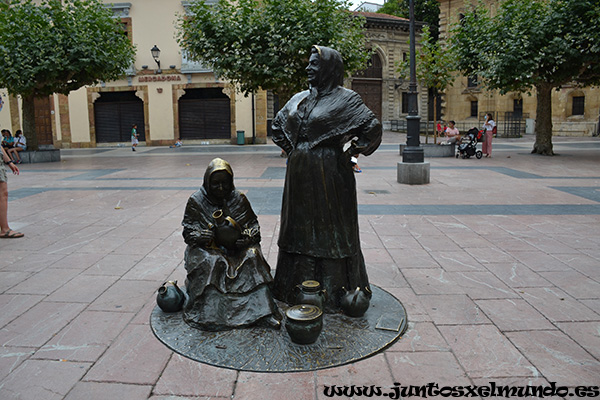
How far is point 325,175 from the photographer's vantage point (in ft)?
11.5

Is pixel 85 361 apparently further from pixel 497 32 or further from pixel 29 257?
pixel 497 32

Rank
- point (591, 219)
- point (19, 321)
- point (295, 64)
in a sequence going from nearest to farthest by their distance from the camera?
point (19, 321), point (591, 219), point (295, 64)

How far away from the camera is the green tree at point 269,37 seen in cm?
1570

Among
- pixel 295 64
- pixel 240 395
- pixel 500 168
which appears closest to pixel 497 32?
pixel 500 168

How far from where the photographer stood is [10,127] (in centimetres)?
2633

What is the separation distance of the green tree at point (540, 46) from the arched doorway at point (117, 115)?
1852 cm

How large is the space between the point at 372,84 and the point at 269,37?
79.5ft

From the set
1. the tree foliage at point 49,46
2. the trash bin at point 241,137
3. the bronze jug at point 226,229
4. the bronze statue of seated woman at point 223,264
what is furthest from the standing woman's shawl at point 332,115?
the trash bin at point 241,137

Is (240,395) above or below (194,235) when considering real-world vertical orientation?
below

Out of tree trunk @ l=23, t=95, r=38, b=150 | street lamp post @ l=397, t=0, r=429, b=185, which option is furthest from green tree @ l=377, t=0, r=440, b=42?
tree trunk @ l=23, t=95, r=38, b=150

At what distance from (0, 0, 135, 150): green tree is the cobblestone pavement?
7821 millimetres

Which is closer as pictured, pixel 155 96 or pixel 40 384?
pixel 40 384

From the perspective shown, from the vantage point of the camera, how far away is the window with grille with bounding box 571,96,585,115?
3025 centimetres

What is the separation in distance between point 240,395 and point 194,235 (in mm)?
1279
